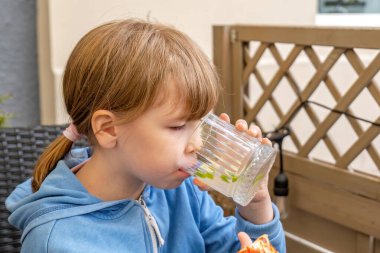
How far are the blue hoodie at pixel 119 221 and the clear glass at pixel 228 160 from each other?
5.9 inches

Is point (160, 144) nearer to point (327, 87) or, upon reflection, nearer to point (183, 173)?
point (183, 173)

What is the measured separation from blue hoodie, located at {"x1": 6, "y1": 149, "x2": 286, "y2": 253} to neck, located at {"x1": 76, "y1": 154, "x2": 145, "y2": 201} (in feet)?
0.06

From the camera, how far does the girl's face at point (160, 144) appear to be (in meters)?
0.88

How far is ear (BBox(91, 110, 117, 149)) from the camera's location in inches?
35.8

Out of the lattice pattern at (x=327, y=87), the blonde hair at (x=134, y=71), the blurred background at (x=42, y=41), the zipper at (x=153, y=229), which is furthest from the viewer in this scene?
the blurred background at (x=42, y=41)

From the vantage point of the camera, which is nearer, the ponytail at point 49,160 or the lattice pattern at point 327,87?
the ponytail at point 49,160

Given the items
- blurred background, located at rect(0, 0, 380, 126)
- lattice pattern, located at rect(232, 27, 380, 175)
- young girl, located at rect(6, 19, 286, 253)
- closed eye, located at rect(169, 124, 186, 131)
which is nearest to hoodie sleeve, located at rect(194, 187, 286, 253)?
young girl, located at rect(6, 19, 286, 253)

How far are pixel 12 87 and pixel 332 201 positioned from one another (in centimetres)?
122

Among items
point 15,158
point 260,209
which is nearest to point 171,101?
point 260,209

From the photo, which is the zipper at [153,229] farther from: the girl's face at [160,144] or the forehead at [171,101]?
the forehead at [171,101]

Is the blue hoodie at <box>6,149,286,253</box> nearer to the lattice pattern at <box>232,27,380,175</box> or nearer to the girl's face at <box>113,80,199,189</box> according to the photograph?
the girl's face at <box>113,80,199,189</box>

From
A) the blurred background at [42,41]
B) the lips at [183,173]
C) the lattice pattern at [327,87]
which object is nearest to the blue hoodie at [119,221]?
the lips at [183,173]

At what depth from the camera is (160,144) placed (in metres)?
0.89

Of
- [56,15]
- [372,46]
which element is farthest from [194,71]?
[56,15]
